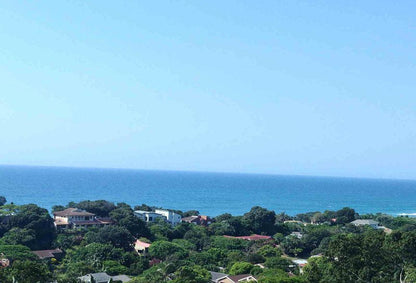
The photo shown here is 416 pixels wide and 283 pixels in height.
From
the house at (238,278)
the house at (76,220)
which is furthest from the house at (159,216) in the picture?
the house at (238,278)

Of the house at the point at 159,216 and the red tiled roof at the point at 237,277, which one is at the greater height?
the house at the point at 159,216

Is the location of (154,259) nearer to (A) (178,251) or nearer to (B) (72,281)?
(A) (178,251)

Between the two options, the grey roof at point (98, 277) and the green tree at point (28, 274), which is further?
the grey roof at point (98, 277)

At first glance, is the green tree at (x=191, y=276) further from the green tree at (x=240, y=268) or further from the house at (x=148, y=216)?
the house at (x=148, y=216)

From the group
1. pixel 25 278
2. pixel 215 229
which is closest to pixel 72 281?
pixel 25 278

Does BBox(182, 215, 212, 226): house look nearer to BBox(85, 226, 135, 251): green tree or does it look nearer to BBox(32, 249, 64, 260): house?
BBox(85, 226, 135, 251): green tree

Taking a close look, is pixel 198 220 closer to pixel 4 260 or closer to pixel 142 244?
pixel 142 244

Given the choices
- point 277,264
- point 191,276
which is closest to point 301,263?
point 277,264

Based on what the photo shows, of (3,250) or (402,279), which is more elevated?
(402,279)

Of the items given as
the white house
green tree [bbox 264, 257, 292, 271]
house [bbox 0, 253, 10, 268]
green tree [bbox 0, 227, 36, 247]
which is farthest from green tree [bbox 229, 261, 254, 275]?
the white house
